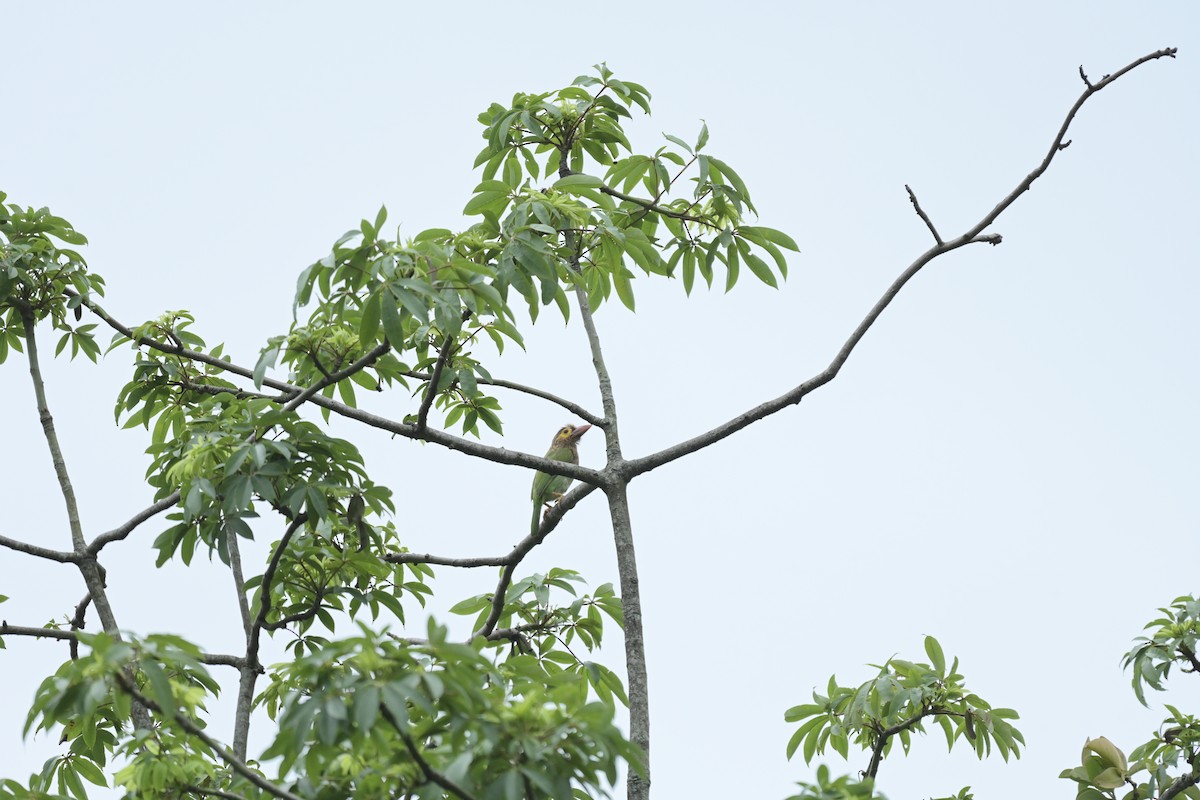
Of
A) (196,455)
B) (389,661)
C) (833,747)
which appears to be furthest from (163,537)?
(833,747)

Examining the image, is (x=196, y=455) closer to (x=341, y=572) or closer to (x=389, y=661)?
(x=341, y=572)

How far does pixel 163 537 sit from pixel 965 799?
135 inches

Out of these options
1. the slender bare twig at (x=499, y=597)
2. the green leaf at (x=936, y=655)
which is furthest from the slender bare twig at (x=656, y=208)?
the green leaf at (x=936, y=655)

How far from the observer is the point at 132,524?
16.5 feet

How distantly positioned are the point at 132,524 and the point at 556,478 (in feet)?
6.39

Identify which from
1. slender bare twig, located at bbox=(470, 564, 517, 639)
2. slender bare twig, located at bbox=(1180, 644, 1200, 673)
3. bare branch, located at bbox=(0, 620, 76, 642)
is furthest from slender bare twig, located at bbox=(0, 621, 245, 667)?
slender bare twig, located at bbox=(1180, 644, 1200, 673)

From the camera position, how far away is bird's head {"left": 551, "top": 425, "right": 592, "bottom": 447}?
680 centimetres

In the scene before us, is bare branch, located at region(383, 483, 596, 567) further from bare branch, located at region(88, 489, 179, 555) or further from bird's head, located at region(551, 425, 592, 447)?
bird's head, located at region(551, 425, 592, 447)

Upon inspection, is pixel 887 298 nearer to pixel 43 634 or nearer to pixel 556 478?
pixel 556 478

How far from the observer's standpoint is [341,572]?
4.89m

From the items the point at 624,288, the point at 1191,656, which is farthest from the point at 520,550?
the point at 1191,656

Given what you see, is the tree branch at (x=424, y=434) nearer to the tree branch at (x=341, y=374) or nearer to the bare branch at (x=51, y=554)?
the tree branch at (x=341, y=374)

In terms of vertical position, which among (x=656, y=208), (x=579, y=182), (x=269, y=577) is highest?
(x=656, y=208)

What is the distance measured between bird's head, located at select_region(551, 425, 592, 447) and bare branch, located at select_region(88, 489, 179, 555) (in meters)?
2.42
